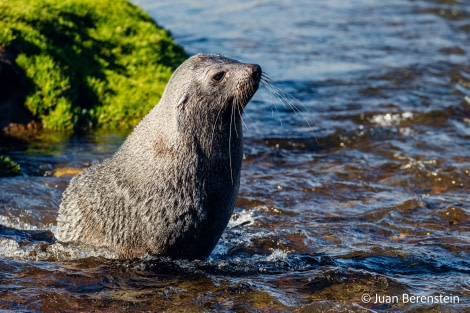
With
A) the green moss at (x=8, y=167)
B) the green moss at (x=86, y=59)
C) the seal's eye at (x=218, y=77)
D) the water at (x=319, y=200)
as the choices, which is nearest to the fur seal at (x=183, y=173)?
the seal's eye at (x=218, y=77)

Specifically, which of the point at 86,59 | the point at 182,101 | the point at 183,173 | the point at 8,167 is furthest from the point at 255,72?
the point at 86,59

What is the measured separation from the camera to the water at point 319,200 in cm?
627

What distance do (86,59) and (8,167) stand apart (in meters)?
3.15

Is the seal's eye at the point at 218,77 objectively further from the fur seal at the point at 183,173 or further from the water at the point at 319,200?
the water at the point at 319,200

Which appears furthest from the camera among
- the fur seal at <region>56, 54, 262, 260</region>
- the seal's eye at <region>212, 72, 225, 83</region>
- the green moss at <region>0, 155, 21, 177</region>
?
the green moss at <region>0, 155, 21, 177</region>

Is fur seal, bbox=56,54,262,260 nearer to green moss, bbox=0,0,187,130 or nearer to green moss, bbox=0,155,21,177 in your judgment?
green moss, bbox=0,155,21,177

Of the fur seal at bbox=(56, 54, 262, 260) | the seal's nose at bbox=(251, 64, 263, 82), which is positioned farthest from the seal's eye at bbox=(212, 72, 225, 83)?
the seal's nose at bbox=(251, 64, 263, 82)

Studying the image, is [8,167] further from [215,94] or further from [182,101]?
[215,94]

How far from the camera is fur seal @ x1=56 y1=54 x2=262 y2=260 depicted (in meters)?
6.52

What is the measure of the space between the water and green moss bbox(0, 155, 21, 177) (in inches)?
10.8

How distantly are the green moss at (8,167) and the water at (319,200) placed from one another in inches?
10.8

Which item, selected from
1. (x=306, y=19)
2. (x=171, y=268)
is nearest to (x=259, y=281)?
A: (x=171, y=268)

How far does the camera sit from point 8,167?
364 inches

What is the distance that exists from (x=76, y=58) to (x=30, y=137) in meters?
1.69
